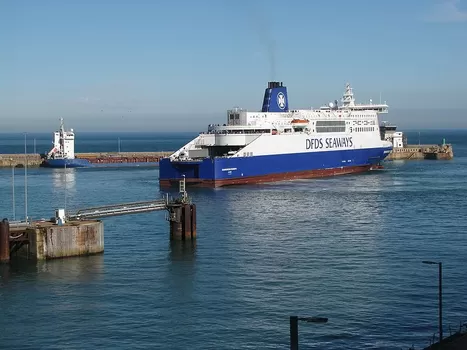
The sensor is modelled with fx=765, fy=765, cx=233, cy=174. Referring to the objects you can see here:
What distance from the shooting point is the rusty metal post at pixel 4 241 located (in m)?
24.6

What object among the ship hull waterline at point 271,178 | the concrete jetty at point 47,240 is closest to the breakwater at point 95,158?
the ship hull waterline at point 271,178

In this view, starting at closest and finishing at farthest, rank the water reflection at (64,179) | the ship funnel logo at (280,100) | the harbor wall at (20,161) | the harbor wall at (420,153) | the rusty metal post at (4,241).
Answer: the rusty metal post at (4,241)
the water reflection at (64,179)
the ship funnel logo at (280,100)
the harbor wall at (20,161)
the harbor wall at (420,153)

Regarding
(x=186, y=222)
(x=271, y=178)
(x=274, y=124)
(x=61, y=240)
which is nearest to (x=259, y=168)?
(x=271, y=178)

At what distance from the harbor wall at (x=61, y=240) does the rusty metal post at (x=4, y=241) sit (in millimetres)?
646

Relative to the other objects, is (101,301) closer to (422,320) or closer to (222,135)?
(422,320)

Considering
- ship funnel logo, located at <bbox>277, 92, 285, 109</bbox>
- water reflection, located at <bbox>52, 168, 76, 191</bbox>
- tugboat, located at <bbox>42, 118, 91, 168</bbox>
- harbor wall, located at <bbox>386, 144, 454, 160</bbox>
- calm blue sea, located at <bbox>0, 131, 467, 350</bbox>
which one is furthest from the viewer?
harbor wall, located at <bbox>386, 144, 454, 160</bbox>

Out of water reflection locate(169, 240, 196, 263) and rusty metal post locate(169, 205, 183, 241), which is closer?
water reflection locate(169, 240, 196, 263)

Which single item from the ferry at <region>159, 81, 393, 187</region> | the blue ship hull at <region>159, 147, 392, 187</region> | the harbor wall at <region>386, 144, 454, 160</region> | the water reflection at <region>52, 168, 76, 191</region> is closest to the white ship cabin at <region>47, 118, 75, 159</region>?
the water reflection at <region>52, 168, 76, 191</region>

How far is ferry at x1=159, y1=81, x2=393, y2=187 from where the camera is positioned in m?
52.4

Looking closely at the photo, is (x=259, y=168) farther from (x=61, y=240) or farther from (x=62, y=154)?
(x=61, y=240)

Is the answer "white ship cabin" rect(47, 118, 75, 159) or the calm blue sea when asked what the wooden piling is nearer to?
the calm blue sea

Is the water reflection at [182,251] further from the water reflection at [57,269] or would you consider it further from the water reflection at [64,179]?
the water reflection at [64,179]

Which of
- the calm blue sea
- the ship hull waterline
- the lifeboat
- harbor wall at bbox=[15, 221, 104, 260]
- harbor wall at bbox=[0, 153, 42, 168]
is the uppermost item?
the lifeboat

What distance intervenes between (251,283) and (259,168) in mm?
33021
